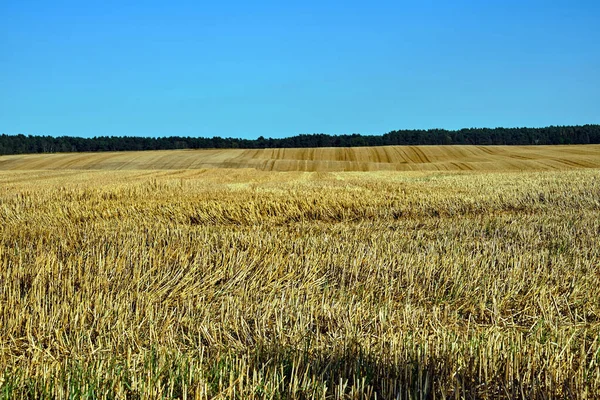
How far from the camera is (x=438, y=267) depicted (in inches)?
300

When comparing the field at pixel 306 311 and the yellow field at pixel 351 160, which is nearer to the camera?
the field at pixel 306 311

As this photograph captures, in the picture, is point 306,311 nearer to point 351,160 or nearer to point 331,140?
point 351,160

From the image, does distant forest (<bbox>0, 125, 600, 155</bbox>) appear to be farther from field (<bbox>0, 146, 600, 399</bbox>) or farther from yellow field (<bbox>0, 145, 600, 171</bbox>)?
field (<bbox>0, 146, 600, 399</bbox>)

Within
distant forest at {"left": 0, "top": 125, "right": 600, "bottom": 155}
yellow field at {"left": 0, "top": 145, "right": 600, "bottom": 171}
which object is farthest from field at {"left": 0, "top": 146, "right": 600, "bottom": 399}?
distant forest at {"left": 0, "top": 125, "right": 600, "bottom": 155}

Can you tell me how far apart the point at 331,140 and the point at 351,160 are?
236 feet

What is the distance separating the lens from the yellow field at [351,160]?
51403mm

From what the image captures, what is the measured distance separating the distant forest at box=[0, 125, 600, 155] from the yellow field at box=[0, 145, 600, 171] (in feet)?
185

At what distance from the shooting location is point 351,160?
59.1 m

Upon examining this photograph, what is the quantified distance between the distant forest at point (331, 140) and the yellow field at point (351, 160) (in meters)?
56.5

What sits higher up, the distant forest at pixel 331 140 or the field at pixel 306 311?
the distant forest at pixel 331 140

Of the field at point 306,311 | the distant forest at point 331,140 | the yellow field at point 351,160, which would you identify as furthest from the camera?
the distant forest at point 331,140

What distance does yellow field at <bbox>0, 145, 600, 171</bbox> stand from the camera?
5140cm

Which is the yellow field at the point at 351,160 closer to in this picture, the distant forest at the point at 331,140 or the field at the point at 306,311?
the field at the point at 306,311

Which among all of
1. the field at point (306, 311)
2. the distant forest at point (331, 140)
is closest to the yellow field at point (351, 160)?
the field at point (306, 311)
